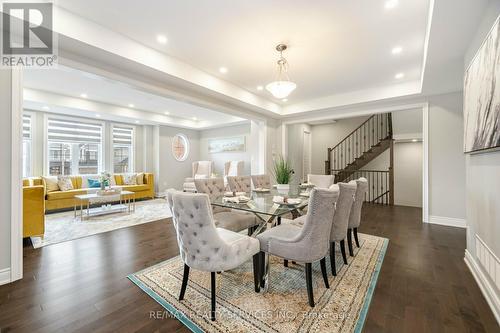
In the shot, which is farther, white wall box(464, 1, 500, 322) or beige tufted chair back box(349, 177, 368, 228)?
beige tufted chair back box(349, 177, 368, 228)

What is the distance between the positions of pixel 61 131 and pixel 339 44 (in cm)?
726

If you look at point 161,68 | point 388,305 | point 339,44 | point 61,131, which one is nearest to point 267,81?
point 339,44

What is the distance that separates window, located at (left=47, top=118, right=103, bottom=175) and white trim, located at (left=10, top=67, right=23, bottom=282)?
15.5 feet

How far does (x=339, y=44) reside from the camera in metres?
2.92

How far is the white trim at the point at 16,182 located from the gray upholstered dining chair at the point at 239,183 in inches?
97.2

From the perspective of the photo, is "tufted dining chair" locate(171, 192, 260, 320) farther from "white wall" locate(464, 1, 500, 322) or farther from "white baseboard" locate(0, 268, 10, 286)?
"white wall" locate(464, 1, 500, 322)

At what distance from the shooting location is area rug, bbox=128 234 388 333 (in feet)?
5.16

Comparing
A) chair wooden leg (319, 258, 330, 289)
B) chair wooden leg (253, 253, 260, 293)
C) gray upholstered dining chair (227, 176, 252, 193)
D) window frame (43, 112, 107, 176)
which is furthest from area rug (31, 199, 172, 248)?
chair wooden leg (319, 258, 330, 289)

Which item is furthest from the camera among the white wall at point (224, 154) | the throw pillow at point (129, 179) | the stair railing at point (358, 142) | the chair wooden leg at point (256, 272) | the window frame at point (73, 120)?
the white wall at point (224, 154)

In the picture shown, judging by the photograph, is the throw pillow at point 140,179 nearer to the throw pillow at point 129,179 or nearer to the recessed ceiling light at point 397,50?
the throw pillow at point 129,179

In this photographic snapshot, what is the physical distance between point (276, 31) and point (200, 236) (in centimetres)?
248

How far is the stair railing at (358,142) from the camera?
23.2 feet
